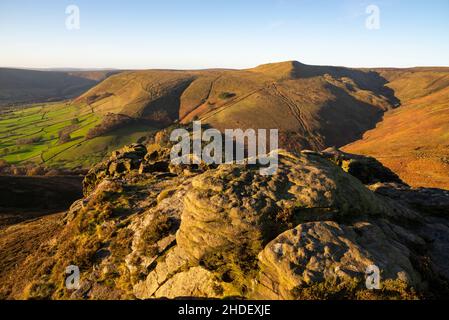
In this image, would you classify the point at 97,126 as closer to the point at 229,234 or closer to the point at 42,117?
the point at 42,117

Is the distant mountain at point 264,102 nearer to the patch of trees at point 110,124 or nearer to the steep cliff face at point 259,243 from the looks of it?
the patch of trees at point 110,124

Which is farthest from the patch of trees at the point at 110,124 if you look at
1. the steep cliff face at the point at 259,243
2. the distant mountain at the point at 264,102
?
the steep cliff face at the point at 259,243

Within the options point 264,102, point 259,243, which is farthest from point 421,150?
point 264,102

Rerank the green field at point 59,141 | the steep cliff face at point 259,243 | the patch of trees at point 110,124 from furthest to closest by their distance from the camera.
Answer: the patch of trees at point 110,124 < the green field at point 59,141 < the steep cliff face at point 259,243

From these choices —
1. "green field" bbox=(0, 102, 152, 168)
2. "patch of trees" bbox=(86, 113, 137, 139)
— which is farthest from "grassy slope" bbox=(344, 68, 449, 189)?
"patch of trees" bbox=(86, 113, 137, 139)
